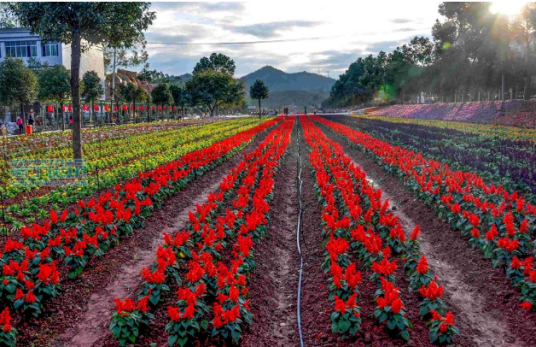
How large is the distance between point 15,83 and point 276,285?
105 ft

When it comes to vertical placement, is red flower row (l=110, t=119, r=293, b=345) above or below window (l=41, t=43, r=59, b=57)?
below

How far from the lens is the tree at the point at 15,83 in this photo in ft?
105

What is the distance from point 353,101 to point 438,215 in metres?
125

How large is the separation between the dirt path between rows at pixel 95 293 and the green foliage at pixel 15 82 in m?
27.3

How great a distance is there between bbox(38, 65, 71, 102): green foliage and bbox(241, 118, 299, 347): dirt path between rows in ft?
108

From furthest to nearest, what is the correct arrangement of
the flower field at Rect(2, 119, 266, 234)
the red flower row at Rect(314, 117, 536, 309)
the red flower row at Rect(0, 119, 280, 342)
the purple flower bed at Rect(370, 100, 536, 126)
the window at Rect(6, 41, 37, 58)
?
the window at Rect(6, 41, 37, 58) → the purple flower bed at Rect(370, 100, 536, 126) → the flower field at Rect(2, 119, 266, 234) → the red flower row at Rect(314, 117, 536, 309) → the red flower row at Rect(0, 119, 280, 342)

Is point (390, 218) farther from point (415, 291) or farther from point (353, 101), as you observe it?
point (353, 101)

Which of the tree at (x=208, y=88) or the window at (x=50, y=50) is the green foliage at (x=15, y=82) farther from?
the tree at (x=208, y=88)

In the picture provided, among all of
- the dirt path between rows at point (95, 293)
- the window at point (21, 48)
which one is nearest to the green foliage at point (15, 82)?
the dirt path between rows at point (95, 293)

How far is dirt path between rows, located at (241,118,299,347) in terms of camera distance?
19.2ft

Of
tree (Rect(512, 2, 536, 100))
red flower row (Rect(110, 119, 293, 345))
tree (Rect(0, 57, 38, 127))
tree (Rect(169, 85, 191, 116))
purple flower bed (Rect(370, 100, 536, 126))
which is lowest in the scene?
red flower row (Rect(110, 119, 293, 345))

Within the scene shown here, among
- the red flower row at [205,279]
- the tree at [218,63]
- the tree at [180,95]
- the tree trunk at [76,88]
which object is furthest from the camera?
the tree at [218,63]

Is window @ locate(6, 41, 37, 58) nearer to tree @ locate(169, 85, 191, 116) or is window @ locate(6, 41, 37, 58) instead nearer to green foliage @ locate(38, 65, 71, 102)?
tree @ locate(169, 85, 191, 116)

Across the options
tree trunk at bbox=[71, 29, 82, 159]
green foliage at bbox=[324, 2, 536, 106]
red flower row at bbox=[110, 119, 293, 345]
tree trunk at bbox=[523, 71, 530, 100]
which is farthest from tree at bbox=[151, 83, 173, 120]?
red flower row at bbox=[110, 119, 293, 345]
